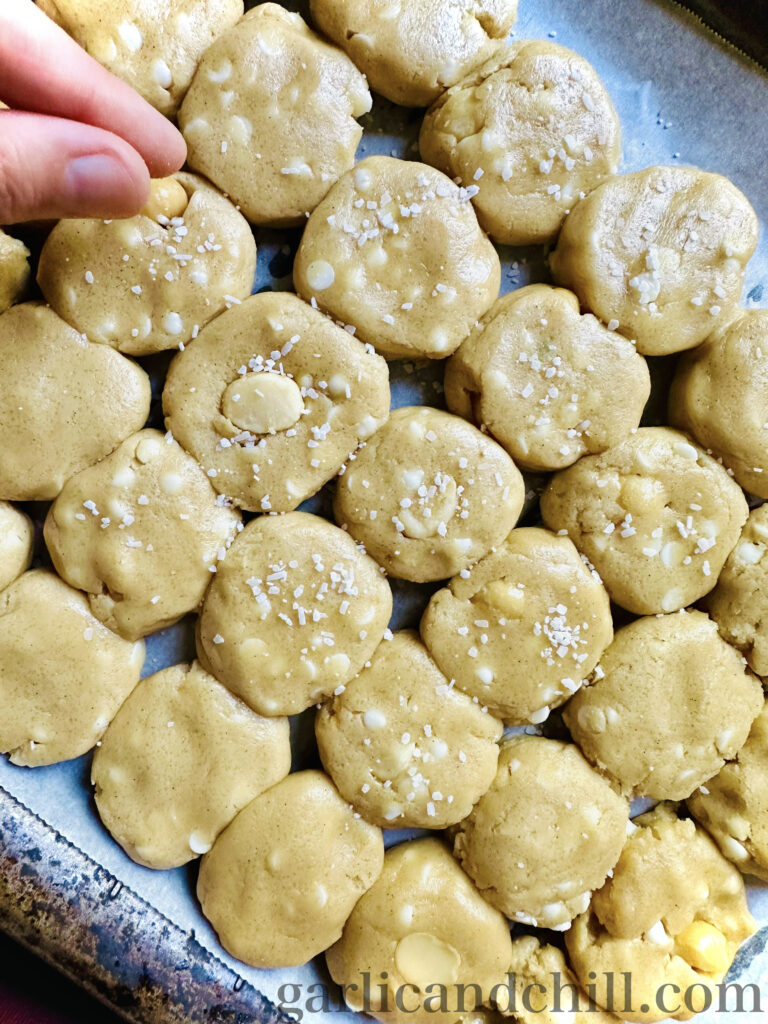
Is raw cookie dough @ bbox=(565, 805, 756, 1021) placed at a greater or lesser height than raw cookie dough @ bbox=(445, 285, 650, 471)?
lesser

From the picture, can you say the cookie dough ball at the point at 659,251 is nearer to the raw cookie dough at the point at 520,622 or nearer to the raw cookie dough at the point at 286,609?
the raw cookie dough at the point at 520,622

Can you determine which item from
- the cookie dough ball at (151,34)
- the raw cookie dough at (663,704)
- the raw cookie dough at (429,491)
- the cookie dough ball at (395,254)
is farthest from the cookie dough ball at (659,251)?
the cookie dough ball at (151,34)

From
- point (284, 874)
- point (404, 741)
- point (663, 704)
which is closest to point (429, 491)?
point (404, 741)

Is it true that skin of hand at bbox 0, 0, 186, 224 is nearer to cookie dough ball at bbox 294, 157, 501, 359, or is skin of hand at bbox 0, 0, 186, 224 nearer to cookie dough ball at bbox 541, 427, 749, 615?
cookie dough ball at bbox 294, 157, 501, 359

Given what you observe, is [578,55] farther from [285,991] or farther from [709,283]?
[285,991]

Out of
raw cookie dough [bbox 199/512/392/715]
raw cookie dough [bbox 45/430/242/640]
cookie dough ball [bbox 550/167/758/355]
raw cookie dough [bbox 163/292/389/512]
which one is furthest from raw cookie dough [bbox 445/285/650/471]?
raw cookie dough [bbox 45/430/242/640]

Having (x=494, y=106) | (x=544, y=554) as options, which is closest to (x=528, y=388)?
(x=544, y=554)
